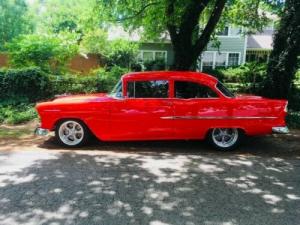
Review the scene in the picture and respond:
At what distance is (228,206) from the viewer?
480cm

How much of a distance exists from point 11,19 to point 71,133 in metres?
36.8

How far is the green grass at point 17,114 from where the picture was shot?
437 inches

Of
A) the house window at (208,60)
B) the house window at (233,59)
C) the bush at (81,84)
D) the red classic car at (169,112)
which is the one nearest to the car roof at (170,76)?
the red classic car at (169,112)

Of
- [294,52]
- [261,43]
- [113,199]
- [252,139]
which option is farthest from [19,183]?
[261,43]

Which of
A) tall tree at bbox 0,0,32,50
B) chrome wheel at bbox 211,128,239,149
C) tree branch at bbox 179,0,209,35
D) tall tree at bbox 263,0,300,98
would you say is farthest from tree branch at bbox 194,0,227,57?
tall tree at bbox 0,0,32,50

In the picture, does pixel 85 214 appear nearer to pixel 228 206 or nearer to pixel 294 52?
pixel 228 206

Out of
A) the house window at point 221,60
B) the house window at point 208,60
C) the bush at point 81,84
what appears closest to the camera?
the bush at point 81,84

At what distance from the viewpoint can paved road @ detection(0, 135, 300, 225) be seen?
4.50 m

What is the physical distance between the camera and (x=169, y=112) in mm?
7691

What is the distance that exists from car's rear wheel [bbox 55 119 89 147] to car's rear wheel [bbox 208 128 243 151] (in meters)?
2.74

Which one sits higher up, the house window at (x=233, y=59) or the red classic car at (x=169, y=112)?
the house window at (x=233, y=59)

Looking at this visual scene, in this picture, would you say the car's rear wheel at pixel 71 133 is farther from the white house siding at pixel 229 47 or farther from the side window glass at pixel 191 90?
the white house siding at pixel 229 47

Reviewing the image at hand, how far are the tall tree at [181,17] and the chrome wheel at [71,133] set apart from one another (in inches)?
237

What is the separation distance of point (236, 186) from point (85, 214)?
237cm
